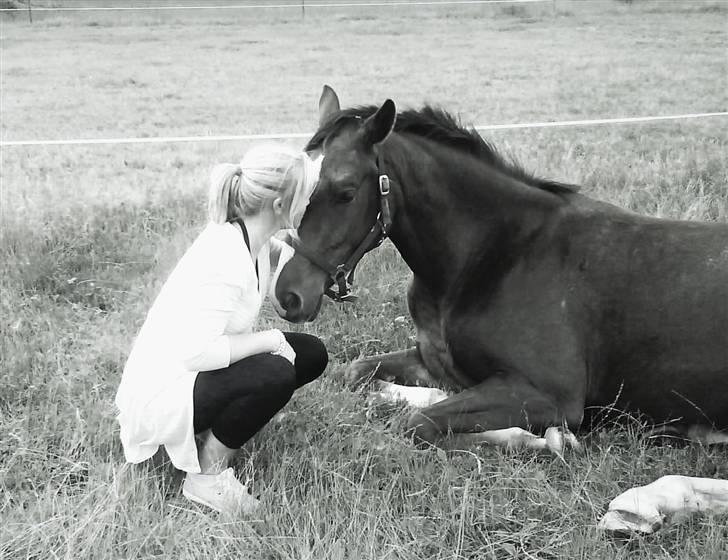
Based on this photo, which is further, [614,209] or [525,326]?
[614,209]

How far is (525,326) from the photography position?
3730mm

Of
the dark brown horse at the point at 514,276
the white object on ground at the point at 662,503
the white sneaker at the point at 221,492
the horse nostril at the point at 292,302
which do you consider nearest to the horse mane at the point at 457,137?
the dark brown horse at the point at 514,276

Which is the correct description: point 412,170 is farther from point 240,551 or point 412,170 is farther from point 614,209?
point 240,551

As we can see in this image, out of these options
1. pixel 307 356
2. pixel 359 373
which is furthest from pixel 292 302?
pixel 359 373

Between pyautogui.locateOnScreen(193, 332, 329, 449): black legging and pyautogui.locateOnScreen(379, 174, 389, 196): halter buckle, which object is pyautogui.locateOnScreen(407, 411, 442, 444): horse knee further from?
pyautogui.locateOnScreen(379, 174, 389, 196): halter buckle

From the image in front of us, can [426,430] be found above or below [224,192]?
below

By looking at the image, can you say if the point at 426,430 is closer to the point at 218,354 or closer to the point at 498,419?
the point at 498,419

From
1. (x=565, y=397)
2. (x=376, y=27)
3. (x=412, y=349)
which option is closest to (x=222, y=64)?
(x=376, y=27)

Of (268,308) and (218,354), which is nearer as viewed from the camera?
(218,354)

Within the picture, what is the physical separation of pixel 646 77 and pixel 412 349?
1040cm

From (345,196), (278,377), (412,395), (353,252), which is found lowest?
(412,395)

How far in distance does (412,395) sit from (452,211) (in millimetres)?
990

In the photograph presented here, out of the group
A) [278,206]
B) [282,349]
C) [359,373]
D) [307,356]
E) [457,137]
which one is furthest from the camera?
[359,373]

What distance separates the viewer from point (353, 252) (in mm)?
3584
